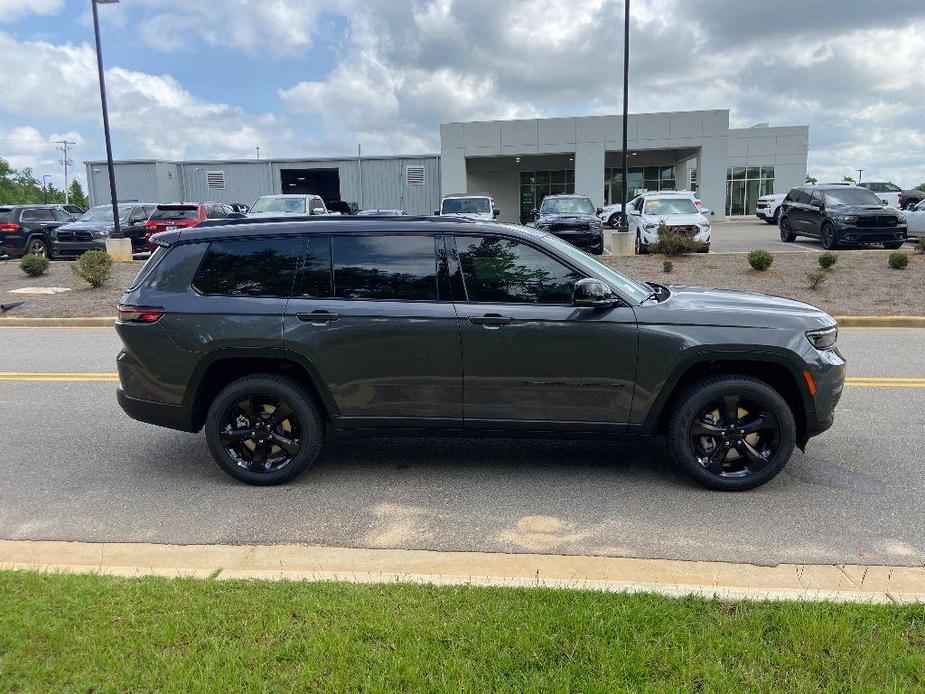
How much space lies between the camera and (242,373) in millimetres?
4832

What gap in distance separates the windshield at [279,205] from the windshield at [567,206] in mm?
7085

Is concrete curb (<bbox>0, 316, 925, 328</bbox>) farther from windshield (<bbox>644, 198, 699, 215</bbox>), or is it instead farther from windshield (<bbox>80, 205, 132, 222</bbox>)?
windshield (<bbox>80, 205, 132, 222</bbox>)

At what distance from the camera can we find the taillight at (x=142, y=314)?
4699 mm

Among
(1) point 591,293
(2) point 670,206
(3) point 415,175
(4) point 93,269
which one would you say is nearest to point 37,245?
(4) point 93,269

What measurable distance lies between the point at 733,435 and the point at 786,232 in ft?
68.4

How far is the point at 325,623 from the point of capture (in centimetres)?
282

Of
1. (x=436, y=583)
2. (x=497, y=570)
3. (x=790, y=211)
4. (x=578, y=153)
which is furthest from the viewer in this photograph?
(x=578, y=153)

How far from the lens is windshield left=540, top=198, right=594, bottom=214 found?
2045 centimetres

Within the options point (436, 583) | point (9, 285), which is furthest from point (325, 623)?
point (9, 285)

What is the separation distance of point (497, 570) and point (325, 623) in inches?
38.9

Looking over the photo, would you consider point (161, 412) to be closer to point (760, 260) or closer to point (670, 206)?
point (760, 260)

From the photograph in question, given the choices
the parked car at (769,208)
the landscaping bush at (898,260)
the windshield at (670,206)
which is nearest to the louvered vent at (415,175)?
the parked car at (769,208)

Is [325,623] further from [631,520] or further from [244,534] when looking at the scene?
[631,520]

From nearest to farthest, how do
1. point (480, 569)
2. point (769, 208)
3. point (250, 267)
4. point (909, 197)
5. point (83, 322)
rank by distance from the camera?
point (480, 569) → point (250, 267) → point (83, 322) → point (769, 208) → point (909, 197)
